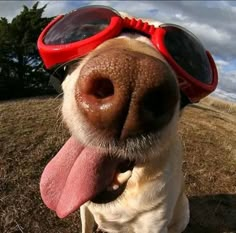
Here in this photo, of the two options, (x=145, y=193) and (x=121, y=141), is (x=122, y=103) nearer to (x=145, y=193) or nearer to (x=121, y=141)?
(x=121, y=141)

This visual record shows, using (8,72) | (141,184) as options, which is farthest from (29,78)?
(141,184)

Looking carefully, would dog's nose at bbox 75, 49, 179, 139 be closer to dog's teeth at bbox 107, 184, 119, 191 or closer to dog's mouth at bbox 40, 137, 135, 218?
dog's mouth at bbox 40, 137, 135, 218

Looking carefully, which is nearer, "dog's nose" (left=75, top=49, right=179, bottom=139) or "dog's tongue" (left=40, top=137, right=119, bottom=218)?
"dog's nose" (left=75, top=49, right=179, bottom=139)

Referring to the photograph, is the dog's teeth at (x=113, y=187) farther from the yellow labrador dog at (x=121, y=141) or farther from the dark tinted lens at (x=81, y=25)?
the dark tinted lens at (x=81, y=25)

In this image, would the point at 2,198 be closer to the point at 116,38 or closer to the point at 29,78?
the point at 116,38

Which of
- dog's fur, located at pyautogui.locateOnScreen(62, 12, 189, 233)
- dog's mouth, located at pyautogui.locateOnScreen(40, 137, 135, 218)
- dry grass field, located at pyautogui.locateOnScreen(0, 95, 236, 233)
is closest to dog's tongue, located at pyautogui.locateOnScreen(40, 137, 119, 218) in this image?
dog's mouth, located at pyautogui.locateOnScreen(40, 137, 135, 218)

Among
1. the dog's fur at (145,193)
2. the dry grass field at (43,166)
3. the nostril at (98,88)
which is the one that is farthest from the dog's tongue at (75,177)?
the dry grass field at (43,166)
